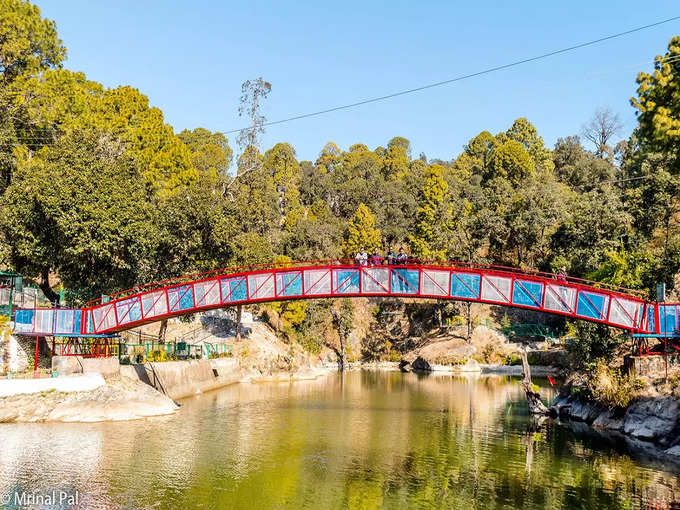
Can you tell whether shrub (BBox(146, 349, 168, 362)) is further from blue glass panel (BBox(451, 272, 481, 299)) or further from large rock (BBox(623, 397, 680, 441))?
large rock (BBox(623, 397, 680, 441))

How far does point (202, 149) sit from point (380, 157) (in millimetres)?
58206

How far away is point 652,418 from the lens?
1558 inches

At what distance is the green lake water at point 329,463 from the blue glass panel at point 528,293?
8657 mm

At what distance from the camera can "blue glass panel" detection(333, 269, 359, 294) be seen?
44.4m

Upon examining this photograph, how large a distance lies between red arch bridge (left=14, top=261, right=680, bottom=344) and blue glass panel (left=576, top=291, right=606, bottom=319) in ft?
0.20

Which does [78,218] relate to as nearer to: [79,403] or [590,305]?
[79,403]

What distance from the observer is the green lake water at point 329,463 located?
1054 inches

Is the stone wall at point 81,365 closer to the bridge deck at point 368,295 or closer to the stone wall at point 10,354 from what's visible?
the bridge deck at point 368,295

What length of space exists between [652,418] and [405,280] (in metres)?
17.6

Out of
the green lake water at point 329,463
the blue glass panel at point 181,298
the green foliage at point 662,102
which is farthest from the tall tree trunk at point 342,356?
the green foliage at point 662,102

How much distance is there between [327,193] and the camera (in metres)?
138

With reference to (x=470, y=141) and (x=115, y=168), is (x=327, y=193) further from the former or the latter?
(x=115, y=168)

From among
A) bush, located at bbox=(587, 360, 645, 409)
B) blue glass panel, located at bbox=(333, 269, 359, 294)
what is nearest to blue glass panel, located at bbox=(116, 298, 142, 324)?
blue glass panel, located at bbox=(333, 269, 359, 294)

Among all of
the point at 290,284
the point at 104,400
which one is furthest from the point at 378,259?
the point at 104,400
